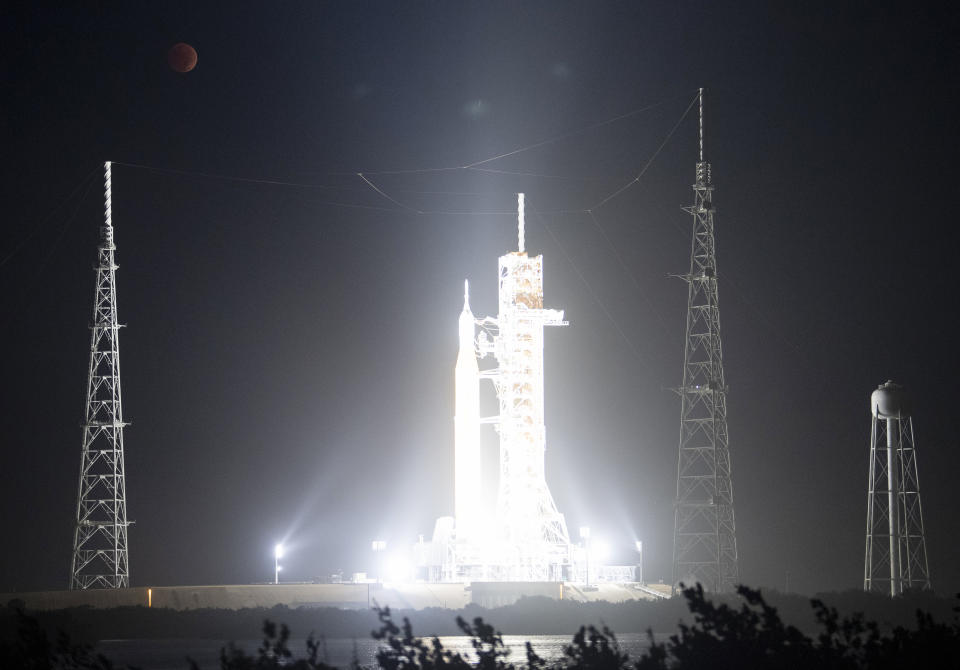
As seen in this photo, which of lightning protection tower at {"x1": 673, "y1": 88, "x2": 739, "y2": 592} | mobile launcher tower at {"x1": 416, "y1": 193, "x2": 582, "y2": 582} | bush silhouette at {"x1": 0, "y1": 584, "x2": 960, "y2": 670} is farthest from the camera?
mobile launcher tower at {"x1": 416, "y1": 193, "x2": 582, "y2": 582}

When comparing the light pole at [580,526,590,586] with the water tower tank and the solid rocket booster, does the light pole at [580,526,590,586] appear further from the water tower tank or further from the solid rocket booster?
the water tower tank

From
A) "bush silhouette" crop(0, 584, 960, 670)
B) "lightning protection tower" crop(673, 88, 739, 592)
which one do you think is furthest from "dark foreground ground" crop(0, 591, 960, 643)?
"bush silhouette" crop(0, 584, 960, 670)

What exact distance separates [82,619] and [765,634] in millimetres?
29059

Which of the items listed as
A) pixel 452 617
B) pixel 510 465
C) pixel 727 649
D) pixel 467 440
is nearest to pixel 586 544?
pixel 510 465

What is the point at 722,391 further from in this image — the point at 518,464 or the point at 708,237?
the point at 518,464

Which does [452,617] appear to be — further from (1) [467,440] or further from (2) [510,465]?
(1) [467,440]

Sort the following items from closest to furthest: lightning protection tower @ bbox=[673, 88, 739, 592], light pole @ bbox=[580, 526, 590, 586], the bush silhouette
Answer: the bush silhouette < lightning protection tower @ bbox=[673, 88, 739, 592] < light pole @ bbox=[580, 526, 590, 586]

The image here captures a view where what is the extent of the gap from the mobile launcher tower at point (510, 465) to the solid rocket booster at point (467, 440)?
0.03 m

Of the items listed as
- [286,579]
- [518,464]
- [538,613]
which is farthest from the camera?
[286,579]

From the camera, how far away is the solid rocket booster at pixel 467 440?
1790 inches

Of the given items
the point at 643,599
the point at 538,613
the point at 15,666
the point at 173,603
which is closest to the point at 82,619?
the point at 173,603

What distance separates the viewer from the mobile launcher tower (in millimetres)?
44438

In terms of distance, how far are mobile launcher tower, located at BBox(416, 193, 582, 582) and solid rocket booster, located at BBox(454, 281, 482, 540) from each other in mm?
32

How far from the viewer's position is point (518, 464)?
44656 mm
